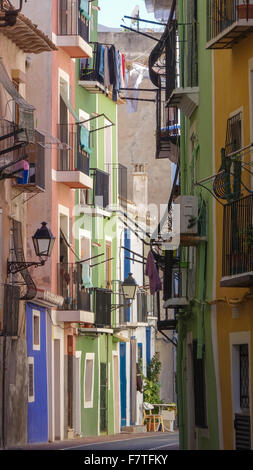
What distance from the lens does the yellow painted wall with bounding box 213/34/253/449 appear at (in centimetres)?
2015

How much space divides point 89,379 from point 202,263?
20.2 metres

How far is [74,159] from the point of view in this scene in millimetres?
39469

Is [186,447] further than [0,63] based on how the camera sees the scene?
No

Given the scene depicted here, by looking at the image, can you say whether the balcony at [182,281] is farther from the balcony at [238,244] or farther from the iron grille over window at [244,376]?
the balcony at [238,244]

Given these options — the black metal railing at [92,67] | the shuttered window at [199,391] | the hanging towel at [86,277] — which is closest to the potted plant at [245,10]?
the shuttered window at [199,391]

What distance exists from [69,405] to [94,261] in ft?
19.1

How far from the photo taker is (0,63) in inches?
1185

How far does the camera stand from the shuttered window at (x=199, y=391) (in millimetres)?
23750

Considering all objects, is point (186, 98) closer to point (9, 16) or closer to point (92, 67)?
point (9, 16)

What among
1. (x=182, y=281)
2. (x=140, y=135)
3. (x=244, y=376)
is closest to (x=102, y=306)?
(x=140, y=135)

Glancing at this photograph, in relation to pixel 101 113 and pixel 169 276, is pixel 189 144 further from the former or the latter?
pixel 101 113

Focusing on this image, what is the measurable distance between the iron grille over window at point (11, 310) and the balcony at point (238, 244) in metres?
11.1

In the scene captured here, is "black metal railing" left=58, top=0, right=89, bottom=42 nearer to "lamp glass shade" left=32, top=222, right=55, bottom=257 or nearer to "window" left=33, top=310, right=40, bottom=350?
"window" left=33, top=310, right=40, bottom=350
